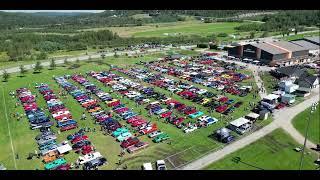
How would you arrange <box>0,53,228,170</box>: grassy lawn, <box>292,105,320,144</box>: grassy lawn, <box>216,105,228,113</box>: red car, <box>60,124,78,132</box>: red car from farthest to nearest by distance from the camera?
1. <box>216,105,228,113</box>: red car
2. <box>60,124,78,132</box>: red car
3. <box>292,105,320,144</box>: grassy lawn
4. <box>0,53,228,170</box>: grassy lawn

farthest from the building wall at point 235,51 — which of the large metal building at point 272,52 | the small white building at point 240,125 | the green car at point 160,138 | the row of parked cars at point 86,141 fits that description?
the green car at point 160,138

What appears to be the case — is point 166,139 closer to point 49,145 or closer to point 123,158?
point 123,158

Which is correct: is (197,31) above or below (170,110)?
above

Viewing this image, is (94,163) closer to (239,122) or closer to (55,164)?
(55,164)

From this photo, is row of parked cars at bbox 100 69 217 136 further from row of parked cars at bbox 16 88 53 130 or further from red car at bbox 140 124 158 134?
row of parked cars at bbox 16 88 53 130

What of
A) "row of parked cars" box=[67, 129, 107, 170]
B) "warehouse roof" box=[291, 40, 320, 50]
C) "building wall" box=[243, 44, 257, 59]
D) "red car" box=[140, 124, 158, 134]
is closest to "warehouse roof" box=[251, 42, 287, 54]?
"building wall" box=[243, 44, 257, 59]

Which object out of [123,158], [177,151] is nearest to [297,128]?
[177,151]

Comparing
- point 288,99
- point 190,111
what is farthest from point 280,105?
point 190,111
